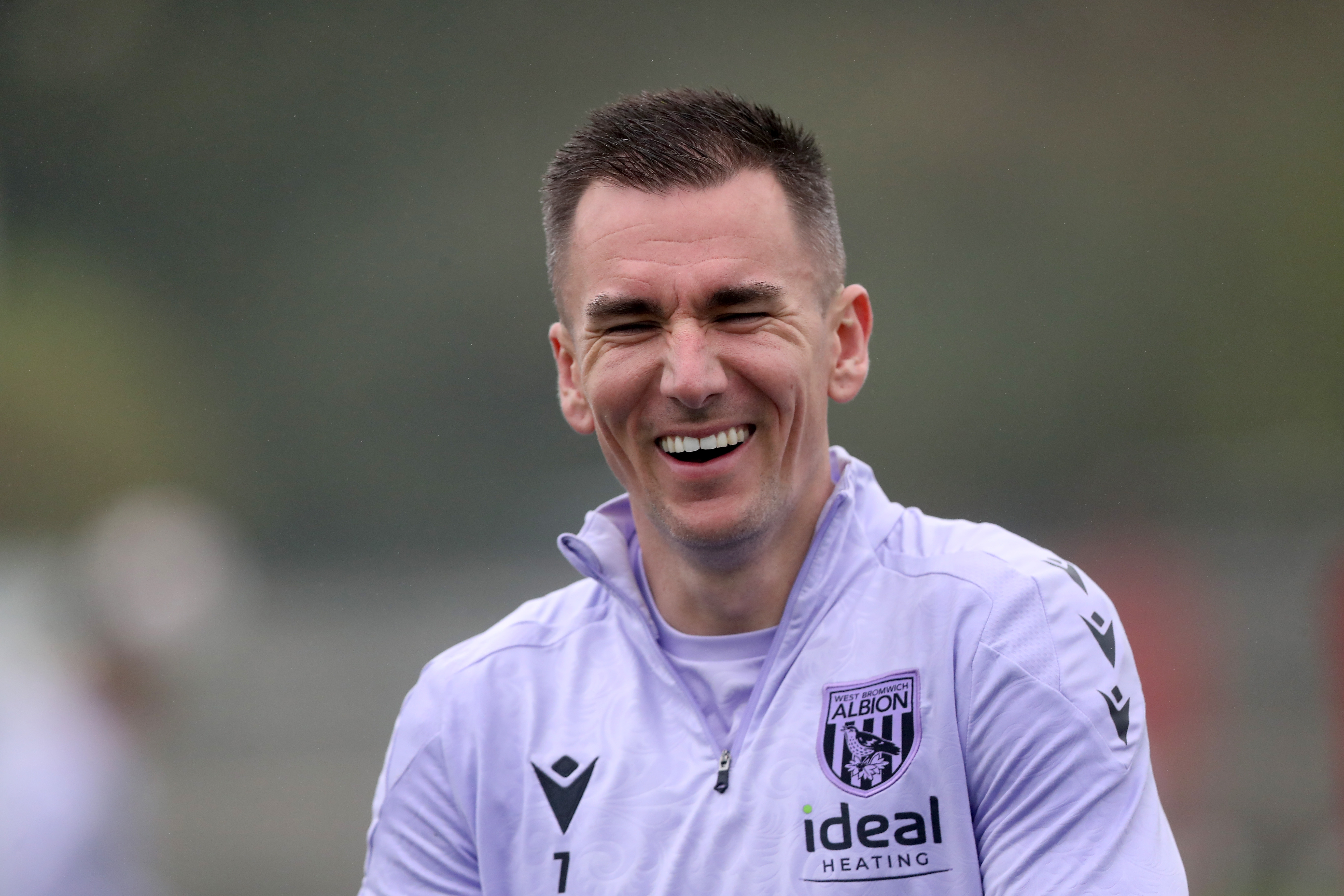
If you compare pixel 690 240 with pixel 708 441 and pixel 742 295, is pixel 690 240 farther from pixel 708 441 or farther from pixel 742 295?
pixel 708 441

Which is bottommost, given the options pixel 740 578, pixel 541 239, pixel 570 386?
pixel 740 578

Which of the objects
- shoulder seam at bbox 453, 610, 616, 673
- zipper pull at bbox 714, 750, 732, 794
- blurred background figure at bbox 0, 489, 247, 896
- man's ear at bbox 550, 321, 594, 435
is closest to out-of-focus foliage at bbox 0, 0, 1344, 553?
blurred background figure at bbox 0, 489, 247, 896

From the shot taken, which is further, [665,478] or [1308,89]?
[1308,89]

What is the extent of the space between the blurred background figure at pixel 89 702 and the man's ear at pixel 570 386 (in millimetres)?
4070

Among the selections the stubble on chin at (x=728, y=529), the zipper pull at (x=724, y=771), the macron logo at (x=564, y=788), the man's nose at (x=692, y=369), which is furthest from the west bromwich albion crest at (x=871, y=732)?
the man's nose at (x=692, y=369)

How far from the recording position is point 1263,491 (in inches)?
508

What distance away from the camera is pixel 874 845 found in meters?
1.79

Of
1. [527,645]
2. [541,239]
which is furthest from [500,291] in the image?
[527,645]

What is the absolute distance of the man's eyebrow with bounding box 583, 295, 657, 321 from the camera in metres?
1.99

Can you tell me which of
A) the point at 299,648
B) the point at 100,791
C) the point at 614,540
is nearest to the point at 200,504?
the point at 299,648

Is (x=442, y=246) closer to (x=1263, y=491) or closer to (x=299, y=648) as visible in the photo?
(x=299, y=648)

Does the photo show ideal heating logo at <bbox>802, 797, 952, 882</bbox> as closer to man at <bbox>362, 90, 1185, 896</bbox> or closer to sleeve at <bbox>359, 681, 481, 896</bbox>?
man at <bbox>362, 90, 1185, 896</bbox>

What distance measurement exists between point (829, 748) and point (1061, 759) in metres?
0.35

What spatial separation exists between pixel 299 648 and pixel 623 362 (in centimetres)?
1252
